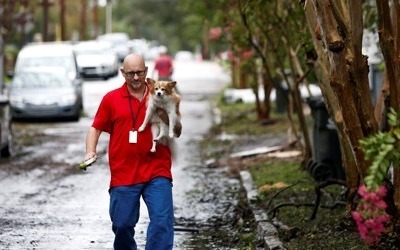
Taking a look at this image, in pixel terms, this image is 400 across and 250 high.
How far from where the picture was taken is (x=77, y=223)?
12.9m

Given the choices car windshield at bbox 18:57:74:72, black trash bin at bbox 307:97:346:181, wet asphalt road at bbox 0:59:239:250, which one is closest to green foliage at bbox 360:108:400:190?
wet asphalt road at bbox 0:59:239:250

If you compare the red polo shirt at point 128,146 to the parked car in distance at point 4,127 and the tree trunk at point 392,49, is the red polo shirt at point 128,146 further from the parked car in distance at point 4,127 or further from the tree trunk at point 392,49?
the parked car in distance at point 4,127

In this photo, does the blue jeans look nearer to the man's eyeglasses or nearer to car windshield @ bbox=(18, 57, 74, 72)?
the man's eyeglasses

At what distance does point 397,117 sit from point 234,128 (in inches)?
826

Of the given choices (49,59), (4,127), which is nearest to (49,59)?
(49,59)

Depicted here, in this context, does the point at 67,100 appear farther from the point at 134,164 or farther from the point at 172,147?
the point at 134,164

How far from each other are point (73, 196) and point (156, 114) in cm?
702

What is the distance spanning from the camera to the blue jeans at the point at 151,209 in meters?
8.55

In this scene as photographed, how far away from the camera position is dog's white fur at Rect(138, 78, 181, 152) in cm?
866

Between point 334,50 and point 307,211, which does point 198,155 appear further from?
point 334,50

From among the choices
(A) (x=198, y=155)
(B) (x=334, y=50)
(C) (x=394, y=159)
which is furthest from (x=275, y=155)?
(C) (x=394, y=159)

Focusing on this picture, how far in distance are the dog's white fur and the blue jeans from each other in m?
0.31

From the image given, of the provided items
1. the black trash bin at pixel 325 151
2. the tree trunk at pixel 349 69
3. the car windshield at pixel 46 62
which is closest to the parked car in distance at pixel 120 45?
the car windshield at pixel 46 62

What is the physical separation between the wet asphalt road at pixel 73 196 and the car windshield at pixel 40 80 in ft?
10.4
